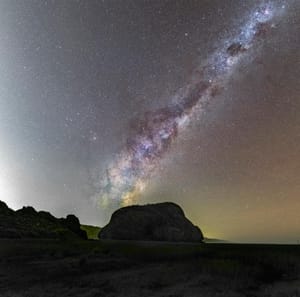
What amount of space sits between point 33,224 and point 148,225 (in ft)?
109

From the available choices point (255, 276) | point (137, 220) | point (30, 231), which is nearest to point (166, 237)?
point (137, 220)

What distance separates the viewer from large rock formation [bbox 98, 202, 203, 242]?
304 feet

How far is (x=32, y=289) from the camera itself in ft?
56.9

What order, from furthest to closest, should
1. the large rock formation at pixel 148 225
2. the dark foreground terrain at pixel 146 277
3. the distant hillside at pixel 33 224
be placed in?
the large rock formation at pixel 148 225
the distant hillside at pixel 33 224
the dark foreground terrain at pixel 146 277

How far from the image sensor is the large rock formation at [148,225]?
3647 inches

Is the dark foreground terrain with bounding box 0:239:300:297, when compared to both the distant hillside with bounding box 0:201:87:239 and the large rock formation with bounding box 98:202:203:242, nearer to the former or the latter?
the distant hillside with bounding box 0:201:87:239

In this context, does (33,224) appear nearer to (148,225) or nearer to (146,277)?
(148,225)

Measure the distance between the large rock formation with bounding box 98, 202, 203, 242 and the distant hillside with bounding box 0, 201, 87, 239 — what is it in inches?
526

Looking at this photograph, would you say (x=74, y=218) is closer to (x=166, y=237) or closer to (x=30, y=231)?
(x=30, y=231)

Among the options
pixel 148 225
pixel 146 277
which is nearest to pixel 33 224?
pixel 148 225

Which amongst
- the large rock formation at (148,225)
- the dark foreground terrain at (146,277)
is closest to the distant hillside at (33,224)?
the large rock formation at (148,225)

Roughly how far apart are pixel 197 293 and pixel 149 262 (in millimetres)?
10874

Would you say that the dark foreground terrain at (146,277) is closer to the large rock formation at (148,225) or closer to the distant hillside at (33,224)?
the distant hillside at (33,224)

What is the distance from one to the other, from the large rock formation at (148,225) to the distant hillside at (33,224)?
13.4m
